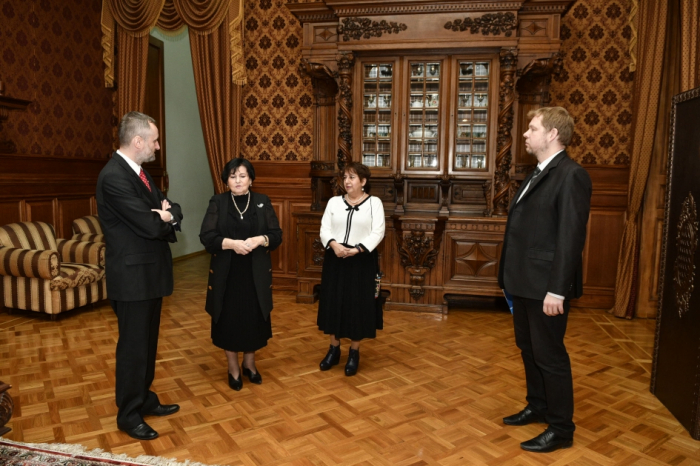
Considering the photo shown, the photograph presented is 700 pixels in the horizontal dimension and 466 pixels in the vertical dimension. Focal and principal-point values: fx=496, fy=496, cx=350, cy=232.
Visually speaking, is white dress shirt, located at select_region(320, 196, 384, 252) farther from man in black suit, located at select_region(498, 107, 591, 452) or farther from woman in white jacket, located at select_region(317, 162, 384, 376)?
man in black suit, located at select_region(498, 107, 591, 452)

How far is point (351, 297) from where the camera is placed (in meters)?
3.53

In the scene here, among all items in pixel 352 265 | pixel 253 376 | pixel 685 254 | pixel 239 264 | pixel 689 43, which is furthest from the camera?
pixel 689 43

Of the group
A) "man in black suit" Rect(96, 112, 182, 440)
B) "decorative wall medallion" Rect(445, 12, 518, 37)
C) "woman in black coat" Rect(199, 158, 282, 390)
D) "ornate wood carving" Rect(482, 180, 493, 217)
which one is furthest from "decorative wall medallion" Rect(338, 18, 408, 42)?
"man in black suit" Rect(96, 112, 182, 440)

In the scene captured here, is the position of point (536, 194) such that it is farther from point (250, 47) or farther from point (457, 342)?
point (250, 47)

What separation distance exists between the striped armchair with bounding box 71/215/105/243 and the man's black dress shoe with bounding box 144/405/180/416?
10.6 feet

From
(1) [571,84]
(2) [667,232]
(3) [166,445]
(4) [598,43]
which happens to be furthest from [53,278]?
(4) [598,43]

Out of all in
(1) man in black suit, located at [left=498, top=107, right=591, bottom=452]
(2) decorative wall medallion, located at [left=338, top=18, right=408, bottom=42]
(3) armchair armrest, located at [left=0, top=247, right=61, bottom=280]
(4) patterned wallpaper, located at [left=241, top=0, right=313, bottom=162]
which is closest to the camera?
(1) man in black suit, located at [left=498, top=107, right=591, bottom=452]

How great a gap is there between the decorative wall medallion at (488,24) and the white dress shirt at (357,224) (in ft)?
9.14

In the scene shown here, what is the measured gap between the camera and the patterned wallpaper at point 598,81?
5527mm

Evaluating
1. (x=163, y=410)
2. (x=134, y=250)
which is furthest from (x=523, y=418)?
(x=134, y=250)

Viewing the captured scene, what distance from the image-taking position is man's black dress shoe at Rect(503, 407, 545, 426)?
9.44 feet

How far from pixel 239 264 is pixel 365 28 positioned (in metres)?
3.47

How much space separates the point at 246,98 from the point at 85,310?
10.3ft

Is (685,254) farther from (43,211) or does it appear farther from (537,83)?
(43,211)
